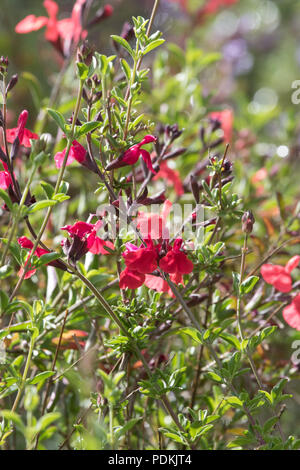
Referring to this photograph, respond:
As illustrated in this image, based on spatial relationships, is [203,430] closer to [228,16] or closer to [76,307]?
[76,307]

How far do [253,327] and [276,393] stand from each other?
256 millimetres

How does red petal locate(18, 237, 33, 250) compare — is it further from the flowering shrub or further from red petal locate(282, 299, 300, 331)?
red petal locate(282, 299, 300, 331)

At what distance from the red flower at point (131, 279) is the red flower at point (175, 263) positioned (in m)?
0.03

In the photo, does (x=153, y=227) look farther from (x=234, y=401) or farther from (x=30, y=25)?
(x=30, y=25)

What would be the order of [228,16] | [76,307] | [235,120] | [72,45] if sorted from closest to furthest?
[76,307] < [72,45] < [235,120] < [228,16]

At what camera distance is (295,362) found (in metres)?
0.79

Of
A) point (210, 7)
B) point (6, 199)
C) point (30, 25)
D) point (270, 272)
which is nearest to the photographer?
point (6, 199)

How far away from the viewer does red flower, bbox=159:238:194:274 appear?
0.58 metres

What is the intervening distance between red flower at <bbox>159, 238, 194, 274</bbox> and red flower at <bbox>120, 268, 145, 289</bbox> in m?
0.03

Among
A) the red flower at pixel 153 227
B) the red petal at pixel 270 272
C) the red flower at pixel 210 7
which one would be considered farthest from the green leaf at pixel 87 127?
the red flower at pixel 210 7

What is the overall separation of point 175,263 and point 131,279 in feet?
0.17

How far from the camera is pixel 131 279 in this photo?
0.59 metres

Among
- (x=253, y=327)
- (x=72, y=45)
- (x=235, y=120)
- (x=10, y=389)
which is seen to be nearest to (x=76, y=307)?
(x=10, y=389)

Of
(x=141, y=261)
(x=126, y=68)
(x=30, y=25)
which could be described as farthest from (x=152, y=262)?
(x=30, y=25)
